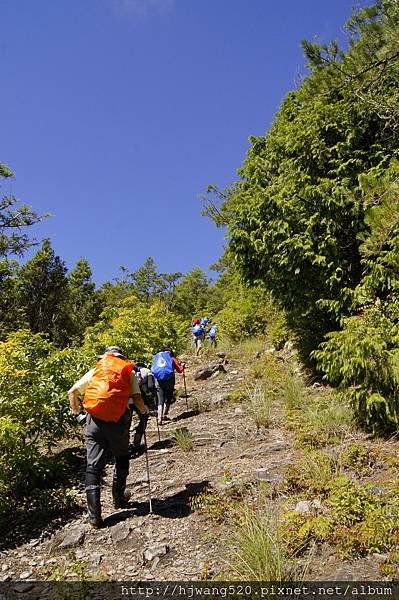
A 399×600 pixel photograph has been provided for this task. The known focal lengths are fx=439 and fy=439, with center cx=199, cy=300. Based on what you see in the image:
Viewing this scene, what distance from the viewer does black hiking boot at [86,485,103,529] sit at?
461 cm

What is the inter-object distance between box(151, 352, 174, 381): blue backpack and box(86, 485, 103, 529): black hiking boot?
164 inches

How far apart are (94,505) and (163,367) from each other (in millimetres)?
A: 4312

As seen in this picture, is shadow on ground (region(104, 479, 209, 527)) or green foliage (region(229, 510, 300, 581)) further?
shadow on ground (region(104, 479, 209, 527))

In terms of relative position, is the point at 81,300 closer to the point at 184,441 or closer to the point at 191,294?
the point at 191,294

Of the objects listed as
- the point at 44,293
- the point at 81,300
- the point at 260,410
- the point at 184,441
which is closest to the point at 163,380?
the point at 184,441

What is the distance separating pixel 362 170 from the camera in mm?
8414

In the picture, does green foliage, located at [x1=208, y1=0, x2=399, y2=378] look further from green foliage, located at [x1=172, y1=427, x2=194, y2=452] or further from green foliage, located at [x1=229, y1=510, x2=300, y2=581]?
green foliage, located at [x1=229, y1=510, x2=300, y2=581]

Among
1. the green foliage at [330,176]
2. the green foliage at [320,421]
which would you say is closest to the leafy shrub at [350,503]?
the green foliage at [320,421]

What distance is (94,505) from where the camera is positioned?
15.2ft

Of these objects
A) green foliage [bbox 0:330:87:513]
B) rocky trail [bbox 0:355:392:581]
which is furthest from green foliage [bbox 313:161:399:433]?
green foliage [bbox 0:330:87:513]

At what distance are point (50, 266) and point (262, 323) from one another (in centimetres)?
1529

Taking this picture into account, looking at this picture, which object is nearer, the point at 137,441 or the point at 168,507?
the point at 168,507

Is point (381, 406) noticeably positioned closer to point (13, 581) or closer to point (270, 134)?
point (13, 581)

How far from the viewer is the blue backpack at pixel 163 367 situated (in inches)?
346
